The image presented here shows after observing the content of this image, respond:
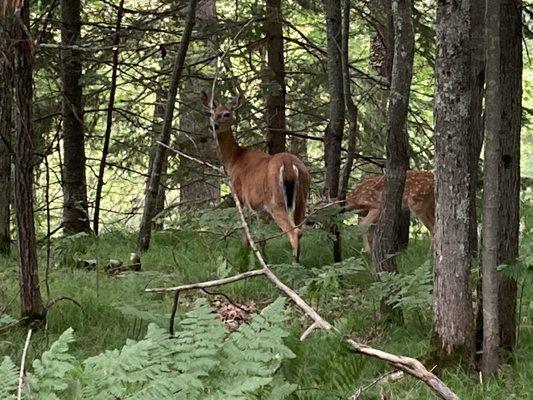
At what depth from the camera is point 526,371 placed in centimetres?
489

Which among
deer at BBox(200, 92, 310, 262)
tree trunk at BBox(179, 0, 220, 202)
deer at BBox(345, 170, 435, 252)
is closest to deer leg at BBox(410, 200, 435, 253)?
deer at BBox(345, 170, 435, 252)

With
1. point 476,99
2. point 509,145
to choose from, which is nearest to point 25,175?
point 476,99

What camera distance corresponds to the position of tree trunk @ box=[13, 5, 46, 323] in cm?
568

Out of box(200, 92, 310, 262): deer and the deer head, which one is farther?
the deer head

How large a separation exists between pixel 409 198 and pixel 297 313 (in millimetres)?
4590

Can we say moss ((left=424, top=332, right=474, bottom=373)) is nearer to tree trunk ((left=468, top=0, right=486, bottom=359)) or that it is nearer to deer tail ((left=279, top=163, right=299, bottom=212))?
tree trunk ((left=468, top=0, right=486, bottom=359))

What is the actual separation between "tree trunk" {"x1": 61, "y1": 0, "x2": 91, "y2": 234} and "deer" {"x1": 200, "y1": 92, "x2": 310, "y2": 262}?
1.85 meters

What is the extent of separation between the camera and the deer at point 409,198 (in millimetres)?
10750

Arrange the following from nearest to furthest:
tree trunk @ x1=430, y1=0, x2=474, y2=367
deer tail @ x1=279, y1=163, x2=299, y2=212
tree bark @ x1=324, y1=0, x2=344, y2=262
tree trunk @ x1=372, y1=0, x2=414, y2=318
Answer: tree trunk @ x1=430, y1=0, x2=474, y2=367 < tree trunk @ x1=372, y1=0, x2=414, y2=318 < tree bark @ x1=324, y1=0, x2=344, y2=262 < deer tail @ x1=279, y1=163, x2=299, y2=212

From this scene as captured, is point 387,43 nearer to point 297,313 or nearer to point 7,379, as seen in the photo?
point 297,313

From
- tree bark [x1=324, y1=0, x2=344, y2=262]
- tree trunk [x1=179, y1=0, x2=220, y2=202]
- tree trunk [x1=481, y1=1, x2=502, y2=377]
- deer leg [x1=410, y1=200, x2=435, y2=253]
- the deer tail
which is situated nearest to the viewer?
tree trunk [x1=481, y1=1, x2=502, y2=377]

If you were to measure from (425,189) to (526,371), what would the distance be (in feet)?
19.6

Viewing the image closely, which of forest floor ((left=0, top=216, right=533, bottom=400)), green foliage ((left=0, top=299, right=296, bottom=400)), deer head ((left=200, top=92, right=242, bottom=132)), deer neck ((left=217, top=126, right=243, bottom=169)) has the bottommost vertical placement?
forest floor ((left=0, top=216, right=533, bottom=400))

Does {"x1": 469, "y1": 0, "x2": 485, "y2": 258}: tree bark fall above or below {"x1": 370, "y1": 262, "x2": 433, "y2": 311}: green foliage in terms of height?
above
